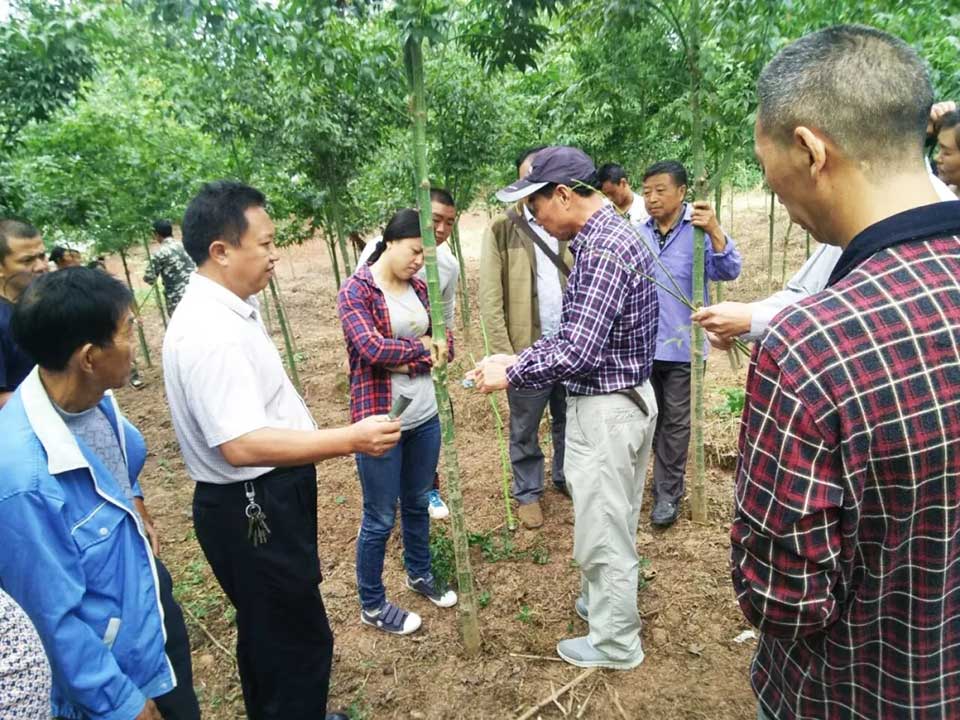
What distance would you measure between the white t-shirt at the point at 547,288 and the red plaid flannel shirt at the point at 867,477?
2.87 m

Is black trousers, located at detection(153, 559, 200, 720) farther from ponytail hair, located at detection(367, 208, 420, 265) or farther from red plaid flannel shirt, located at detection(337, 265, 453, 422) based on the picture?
ponytail hair, located at detection(367, 208, 420, 265)

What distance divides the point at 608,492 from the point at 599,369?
0.54 meters

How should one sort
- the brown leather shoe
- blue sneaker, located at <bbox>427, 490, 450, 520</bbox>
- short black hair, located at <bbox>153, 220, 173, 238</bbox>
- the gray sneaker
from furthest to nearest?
short black hair, located at <bbox>153, 220, 173, 238</bbox>, blue sneaker, located at <bbox>427, 490, 450, 520</bbox>, the brown leather shoe, the gray sneaker

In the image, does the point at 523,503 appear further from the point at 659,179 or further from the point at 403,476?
the point at 659,179

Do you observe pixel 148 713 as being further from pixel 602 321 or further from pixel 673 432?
pixel 673 432

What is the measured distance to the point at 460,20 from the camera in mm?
2506

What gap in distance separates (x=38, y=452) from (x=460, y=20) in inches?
88.5

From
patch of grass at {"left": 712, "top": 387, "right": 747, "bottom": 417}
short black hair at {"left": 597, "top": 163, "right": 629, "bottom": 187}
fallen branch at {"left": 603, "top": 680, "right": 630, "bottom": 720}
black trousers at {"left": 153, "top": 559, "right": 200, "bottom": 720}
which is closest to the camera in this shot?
black trousers at {"left": 153, "top": 559, "right": 200, "bottom": 720}

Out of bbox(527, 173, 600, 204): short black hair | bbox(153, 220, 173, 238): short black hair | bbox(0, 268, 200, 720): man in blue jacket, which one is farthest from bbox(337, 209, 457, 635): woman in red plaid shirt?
bbox(153, 220, 173, 238): short black hair

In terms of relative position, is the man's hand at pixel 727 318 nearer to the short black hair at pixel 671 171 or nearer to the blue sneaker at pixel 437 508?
the short black hair at pixel 671 171

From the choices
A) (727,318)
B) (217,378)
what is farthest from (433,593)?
(727,318)

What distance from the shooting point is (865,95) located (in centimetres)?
99

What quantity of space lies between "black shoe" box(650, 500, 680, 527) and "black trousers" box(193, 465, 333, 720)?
7.73 ft

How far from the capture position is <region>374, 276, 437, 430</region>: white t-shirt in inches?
116
